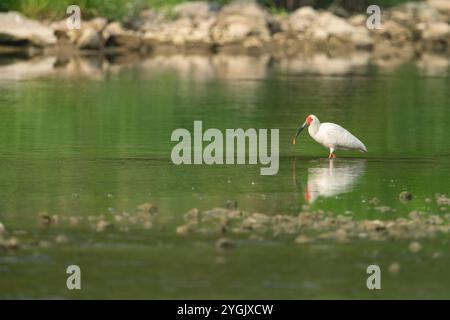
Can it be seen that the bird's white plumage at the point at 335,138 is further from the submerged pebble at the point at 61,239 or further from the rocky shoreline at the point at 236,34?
the rocky shoreline at the point at 236,34

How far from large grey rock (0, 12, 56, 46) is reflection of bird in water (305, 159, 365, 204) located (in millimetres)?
32591

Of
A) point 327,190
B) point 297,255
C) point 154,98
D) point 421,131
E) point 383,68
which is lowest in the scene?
point 297,255

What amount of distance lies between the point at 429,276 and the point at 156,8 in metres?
48.0

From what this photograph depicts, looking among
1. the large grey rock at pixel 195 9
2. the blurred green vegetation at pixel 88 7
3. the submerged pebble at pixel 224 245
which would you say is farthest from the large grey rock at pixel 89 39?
the submerged pebble at pixel 224 245

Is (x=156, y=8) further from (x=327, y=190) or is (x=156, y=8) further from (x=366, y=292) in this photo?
(x=366, y=292)

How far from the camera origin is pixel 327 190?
1519cm

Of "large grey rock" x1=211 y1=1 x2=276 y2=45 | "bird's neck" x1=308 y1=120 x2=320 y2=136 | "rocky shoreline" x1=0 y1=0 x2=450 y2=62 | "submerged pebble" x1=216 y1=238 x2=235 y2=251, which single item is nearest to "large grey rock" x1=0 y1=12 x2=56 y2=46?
"rocky shoreline" x1=0 y1=0 x2=450 y2=62

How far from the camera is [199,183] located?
15.6 meters

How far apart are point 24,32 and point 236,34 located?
9.69 meters

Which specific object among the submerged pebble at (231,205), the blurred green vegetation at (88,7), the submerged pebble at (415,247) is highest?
the blurred green vegetation at (88,7)

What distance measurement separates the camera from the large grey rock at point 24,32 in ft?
161

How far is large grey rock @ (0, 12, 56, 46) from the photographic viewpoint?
161ft

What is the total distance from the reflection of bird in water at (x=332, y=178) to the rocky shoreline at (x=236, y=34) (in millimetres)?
31111
